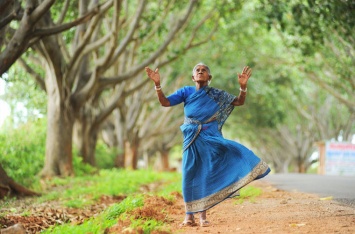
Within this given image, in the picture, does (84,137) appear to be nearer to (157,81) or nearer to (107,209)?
(107,209)

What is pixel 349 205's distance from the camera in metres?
7.80

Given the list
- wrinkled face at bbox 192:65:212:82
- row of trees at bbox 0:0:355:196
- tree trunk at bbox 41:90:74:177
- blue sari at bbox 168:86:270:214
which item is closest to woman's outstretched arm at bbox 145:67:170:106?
blue sari at bbox 168:86:270:214

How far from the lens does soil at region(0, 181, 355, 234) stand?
581 cm

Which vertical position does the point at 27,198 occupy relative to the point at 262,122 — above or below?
below

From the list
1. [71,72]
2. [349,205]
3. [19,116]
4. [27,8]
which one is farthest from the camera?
[19,116]

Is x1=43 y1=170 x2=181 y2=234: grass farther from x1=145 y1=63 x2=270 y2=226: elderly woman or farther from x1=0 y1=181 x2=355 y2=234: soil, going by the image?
x1=145 y1=63 x2=270 y2=226: elderly woman

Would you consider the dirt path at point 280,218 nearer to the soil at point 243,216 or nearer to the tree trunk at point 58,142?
the soil at point 243,216

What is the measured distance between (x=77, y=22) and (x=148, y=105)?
17967 millimetres

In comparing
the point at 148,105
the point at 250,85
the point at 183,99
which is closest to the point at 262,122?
the point at 250,85

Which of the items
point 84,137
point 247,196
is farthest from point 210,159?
point 84,137

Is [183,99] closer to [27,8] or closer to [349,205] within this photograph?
[349,205]

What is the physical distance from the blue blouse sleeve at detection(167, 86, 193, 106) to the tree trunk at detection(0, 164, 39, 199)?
4676 millimetres

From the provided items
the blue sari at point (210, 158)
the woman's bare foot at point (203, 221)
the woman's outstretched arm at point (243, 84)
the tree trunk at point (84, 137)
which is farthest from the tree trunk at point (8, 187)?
the tree trunk at point (84, 137)

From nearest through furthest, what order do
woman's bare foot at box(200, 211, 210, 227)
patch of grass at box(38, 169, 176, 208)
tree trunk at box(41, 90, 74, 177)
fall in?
woman's bare foot at box(200, 211, 210, 227), patch of grass at box(38, 169, 176, 208), tree trunk at box(41, 90, 74, 177)
